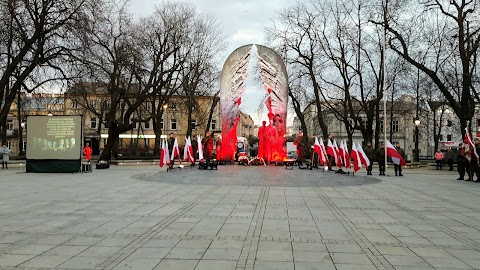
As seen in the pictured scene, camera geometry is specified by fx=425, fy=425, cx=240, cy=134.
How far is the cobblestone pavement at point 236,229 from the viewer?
5699 mm

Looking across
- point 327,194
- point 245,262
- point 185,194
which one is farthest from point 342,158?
point 245,262

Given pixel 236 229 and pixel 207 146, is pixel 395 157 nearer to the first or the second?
pixel 207 146

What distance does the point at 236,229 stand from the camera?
7602mm

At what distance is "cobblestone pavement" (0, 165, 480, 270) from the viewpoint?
570 centimetres

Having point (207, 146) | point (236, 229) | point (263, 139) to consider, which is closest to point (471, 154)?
point (263, 139)

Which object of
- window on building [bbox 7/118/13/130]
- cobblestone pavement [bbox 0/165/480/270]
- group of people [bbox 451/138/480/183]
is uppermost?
window on building [bbox 7/118/13/130]

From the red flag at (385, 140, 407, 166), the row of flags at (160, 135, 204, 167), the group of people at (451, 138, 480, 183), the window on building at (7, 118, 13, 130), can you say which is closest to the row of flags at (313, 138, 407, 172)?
the red flag at (385, 140, 407, 166)

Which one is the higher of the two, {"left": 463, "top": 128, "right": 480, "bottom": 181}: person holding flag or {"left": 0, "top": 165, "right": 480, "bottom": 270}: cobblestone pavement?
{"left": 463, "top": 128, "right": 480, "bottom": 181}: person holding flag

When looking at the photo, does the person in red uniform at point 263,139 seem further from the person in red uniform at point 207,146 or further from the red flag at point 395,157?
the red flag at point 395,157

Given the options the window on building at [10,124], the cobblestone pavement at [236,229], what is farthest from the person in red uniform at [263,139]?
the window on building at [10,124]

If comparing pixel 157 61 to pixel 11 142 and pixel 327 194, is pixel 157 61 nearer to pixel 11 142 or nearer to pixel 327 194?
pixel 327 194

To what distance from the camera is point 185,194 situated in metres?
12.4

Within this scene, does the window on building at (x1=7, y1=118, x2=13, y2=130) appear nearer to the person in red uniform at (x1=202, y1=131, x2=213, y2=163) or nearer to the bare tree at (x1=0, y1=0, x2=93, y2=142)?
the bare tree at (x1=0, y1=0, x2=93, y2=142)

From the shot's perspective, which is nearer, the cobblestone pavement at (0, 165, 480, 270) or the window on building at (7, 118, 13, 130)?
the cobblestone pavement at (0, 165, 480, 270)
